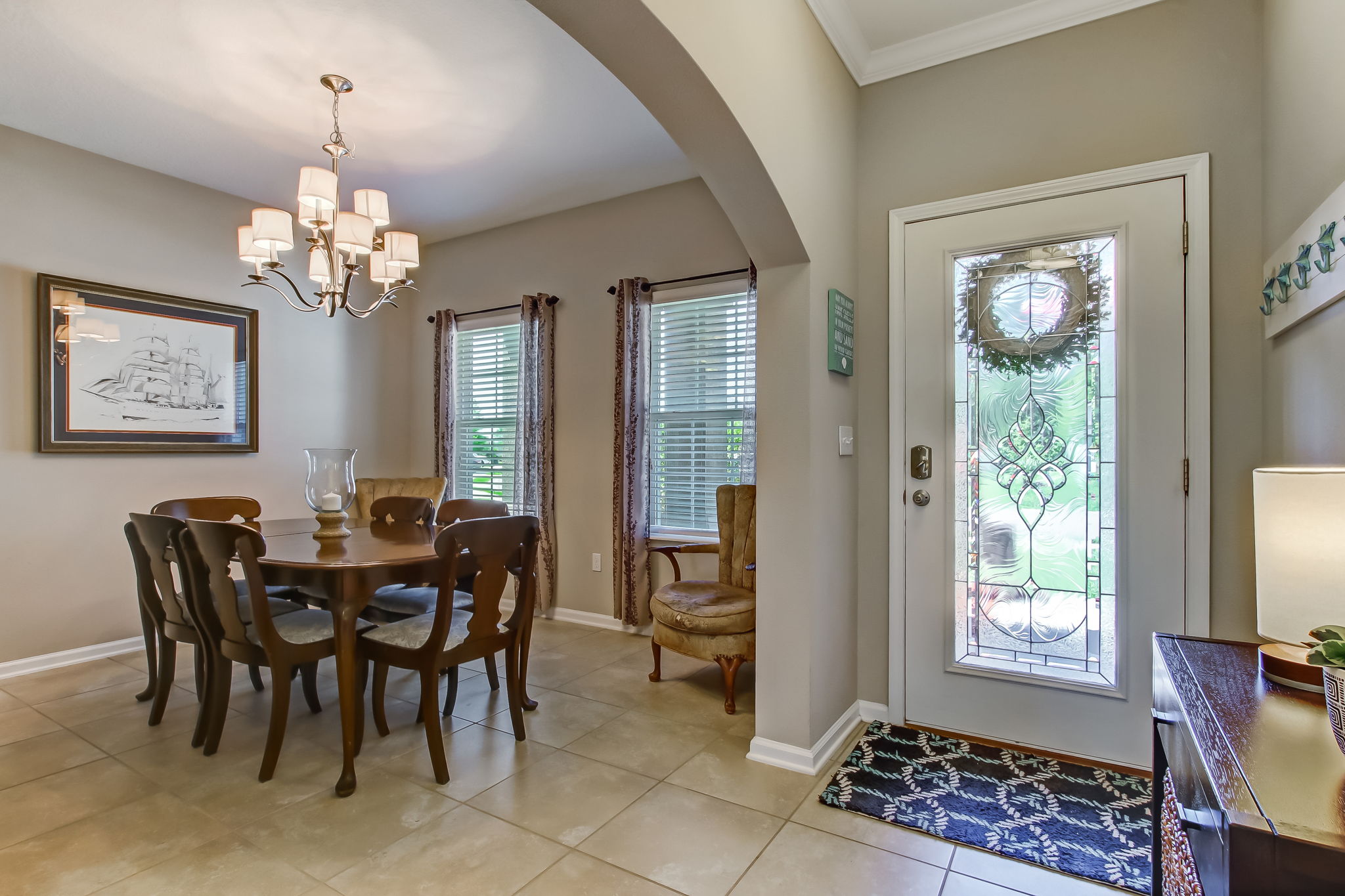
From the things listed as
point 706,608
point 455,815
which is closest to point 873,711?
point 706,608

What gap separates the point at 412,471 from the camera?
17.3 feet

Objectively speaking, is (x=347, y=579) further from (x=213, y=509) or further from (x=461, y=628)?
(x=213, y=509)

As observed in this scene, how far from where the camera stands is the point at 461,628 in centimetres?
252

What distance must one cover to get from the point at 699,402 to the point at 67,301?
3.51 meters

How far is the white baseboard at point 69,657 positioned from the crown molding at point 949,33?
4582mm

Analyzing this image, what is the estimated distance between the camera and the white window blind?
15.8 feet

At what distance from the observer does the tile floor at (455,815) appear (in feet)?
5.72

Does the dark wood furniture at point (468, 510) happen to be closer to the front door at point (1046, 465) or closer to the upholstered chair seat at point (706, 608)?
the upholstered chair seat at point (706, 608)

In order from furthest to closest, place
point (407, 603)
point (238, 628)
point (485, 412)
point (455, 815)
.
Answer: point (485, 412)
point (407, 603)
point (238, 628)
point (455, 815)

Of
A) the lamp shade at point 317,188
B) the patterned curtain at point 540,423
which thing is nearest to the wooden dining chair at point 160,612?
the lamp shade at point 317,188

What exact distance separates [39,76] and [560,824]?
3840 mm

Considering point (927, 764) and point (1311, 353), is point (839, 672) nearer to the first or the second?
point (927, 764)

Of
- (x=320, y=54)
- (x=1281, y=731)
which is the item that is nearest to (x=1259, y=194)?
(x=1281, y=731)

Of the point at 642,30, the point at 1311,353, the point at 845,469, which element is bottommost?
the point at 845,469
